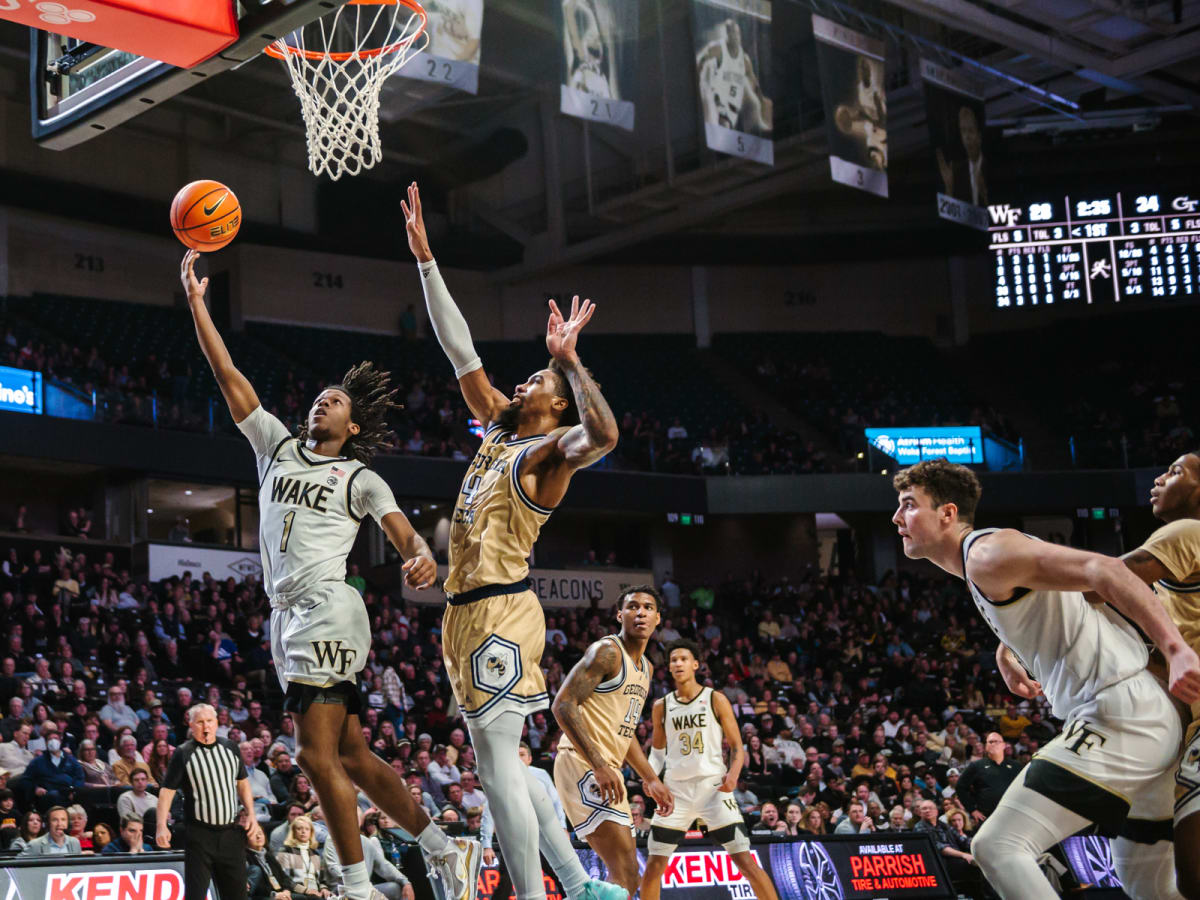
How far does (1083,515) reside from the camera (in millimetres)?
30234

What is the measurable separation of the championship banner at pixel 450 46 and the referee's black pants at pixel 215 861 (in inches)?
464

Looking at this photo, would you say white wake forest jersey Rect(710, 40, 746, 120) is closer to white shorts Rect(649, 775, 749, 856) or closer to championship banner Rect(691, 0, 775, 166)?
championship banner Rect(691, 0, 775, 166)

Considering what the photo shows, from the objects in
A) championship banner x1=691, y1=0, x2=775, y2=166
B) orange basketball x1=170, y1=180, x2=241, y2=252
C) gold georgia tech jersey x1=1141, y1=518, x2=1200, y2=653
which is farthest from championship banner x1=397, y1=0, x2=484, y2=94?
gold georgia tech jersey x1=1141, y1=518, x2=1200, y2=653

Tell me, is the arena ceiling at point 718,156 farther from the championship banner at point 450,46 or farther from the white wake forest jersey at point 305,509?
the white wake forest jersey at point 305,509

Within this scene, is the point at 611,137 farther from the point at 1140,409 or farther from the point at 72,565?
the point at 72,565

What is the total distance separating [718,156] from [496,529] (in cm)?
2326

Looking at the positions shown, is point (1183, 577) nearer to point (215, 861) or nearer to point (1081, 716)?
point (1081, 716)

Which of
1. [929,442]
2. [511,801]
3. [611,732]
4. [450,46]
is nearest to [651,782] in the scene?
[611,732]

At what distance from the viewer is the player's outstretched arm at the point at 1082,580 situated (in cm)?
425

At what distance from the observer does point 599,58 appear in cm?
2050

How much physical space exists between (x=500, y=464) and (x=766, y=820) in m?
9.22

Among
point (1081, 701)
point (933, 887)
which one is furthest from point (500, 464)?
point (933, 887)

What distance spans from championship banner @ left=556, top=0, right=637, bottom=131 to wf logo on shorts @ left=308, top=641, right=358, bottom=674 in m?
Answer: 15.0

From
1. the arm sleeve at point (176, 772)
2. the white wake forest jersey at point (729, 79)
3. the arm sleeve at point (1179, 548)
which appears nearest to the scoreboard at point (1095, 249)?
the white wake forest jersey at point (729, 79)
